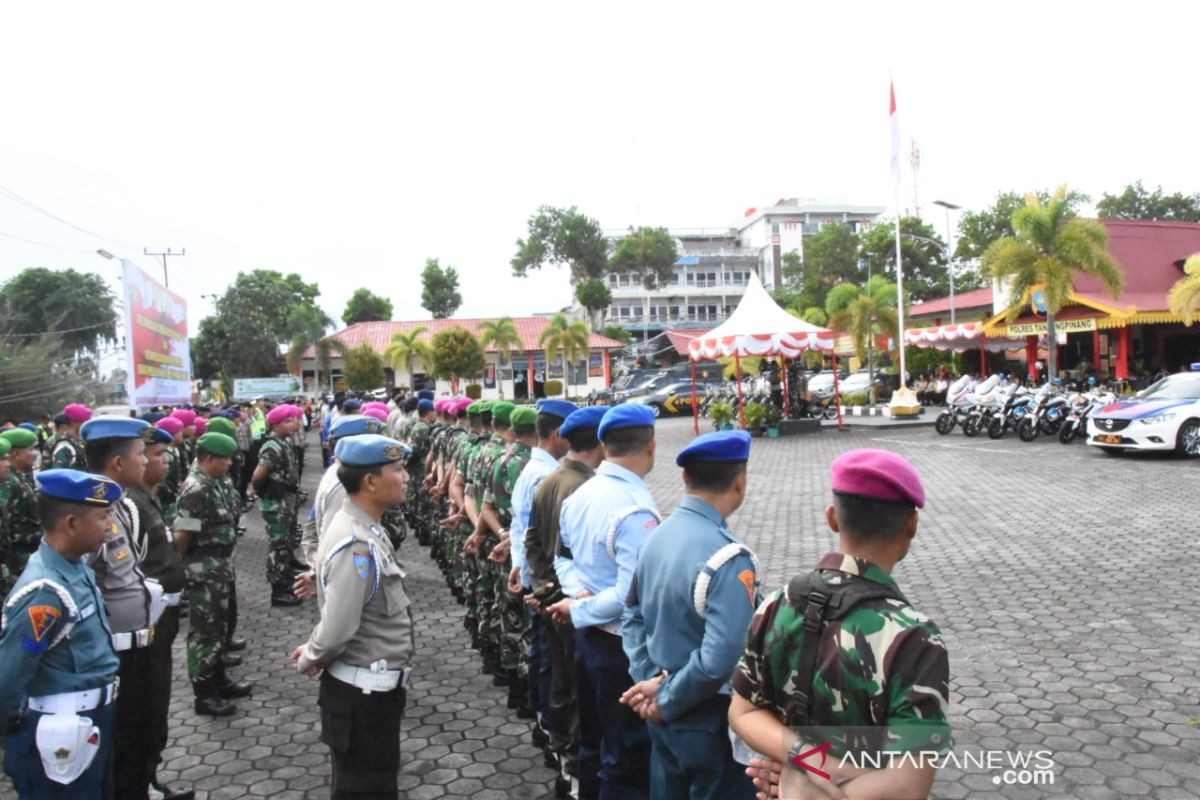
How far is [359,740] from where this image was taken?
9.07 feet

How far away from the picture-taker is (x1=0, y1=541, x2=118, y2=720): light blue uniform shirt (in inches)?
98.4

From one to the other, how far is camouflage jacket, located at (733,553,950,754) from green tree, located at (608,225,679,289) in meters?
59.9

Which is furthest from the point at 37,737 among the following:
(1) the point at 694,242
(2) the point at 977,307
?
(1) the point at 694,242

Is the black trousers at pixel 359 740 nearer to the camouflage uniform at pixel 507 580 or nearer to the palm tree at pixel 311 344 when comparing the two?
the camouflage uniform at pixel 507 580

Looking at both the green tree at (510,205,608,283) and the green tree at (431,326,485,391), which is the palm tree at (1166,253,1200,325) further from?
the green tree at (510,205,608,283)

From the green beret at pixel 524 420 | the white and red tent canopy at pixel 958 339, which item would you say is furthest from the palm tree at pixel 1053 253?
the green beret at pixel 524 420

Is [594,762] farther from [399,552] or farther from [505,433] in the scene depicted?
[399,552]

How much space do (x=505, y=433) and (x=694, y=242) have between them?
3063 inches

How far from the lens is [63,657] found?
2666mm

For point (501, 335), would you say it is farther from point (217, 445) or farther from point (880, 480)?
point (880, 480)

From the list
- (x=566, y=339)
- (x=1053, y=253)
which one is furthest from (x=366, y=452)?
(x=566, y=339)

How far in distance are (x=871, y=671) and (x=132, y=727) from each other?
11.1ft

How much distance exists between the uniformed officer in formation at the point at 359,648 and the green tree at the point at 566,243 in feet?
187

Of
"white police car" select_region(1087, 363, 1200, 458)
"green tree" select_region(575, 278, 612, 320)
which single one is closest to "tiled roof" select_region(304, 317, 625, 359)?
"green tree" select_region(575, 278, 612, 320)
